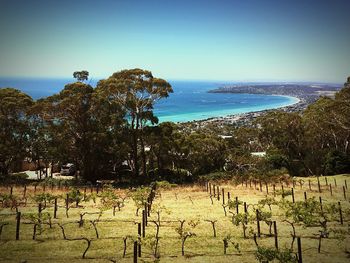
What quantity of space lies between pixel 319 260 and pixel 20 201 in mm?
16767

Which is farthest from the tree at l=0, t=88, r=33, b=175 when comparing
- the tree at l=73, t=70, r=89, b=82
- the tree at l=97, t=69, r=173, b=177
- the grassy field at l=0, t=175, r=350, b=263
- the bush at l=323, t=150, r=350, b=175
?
the bush at l=323, t=150, r=350, b=175

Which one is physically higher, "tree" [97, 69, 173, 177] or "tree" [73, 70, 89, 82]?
"tree" [73, 70, 89, 82]

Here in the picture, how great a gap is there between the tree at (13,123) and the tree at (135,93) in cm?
876

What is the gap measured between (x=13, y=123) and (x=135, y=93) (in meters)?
13.5

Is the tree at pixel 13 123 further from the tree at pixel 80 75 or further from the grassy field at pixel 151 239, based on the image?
the grassy field at pixel 151 239

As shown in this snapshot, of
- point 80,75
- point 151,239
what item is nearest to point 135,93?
point 80,75

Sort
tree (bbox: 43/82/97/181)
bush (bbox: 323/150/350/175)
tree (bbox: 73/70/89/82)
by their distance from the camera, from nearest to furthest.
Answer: tree (bbox: 43/82/97/181)
bush (bbox: 323/150/350/175)
tree (bbox: 73/70/89/82)

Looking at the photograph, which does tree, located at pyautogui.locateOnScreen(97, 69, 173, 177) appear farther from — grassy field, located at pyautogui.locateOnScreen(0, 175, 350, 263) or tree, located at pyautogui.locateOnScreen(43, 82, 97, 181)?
grassy field, located at pyautogui.locateOnScreen(0, 175, 350, 263)

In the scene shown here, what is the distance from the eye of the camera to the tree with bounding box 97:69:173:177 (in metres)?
30.2

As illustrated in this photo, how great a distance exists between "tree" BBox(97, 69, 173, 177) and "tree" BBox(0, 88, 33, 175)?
8.76 metres

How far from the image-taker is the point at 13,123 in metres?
31.6

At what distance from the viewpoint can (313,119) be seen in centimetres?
3816

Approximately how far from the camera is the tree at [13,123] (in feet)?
101

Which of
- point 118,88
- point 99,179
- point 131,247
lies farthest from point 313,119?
point 131,247
